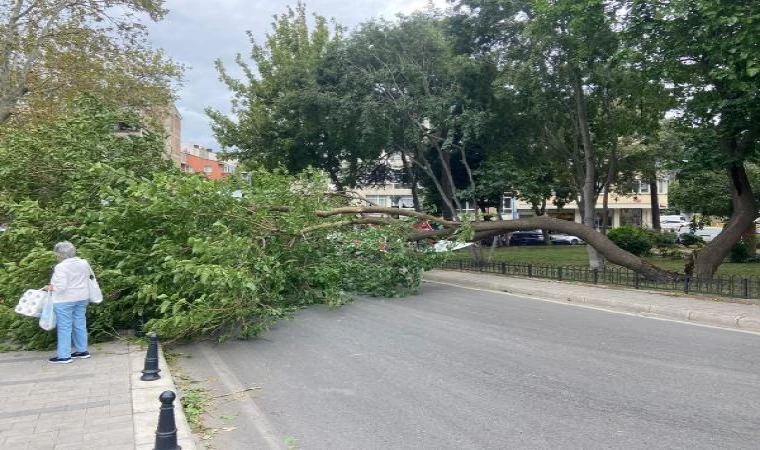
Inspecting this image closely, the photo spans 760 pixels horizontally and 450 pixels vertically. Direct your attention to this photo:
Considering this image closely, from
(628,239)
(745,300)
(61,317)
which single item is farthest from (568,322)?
(628,239)

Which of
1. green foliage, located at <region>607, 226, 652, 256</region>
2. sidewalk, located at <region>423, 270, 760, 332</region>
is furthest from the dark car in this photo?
sidewalk, located at <region>423, 270, 760, 332</region>

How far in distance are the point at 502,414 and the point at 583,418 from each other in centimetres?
69

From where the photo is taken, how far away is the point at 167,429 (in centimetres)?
406

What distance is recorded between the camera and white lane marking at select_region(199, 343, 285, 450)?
16.0 feet

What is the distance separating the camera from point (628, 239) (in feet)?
86.8

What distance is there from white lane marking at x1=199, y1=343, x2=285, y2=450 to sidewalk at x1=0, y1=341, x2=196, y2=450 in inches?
25.3

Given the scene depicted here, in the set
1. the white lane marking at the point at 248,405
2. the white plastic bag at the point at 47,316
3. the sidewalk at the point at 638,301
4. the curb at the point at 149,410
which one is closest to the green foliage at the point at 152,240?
the white lane marking at the point at 248,405

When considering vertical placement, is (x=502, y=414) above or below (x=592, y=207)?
below

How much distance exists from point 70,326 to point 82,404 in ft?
6.95

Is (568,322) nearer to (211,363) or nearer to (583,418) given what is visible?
(583,418)

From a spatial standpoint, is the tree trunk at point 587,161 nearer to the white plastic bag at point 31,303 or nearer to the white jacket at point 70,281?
the white jacket at point 70,281

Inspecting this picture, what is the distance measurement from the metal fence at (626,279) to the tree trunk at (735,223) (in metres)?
0.94

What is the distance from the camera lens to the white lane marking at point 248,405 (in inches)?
192

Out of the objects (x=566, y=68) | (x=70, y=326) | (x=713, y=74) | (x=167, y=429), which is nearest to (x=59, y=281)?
(x=70, y=326)
